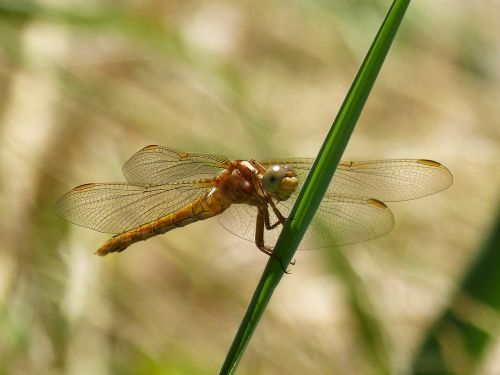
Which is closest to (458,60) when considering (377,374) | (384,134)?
(384,134)

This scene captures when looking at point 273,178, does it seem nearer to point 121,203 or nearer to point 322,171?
point 121,203

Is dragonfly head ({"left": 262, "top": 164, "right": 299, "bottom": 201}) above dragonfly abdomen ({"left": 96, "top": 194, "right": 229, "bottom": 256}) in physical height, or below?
above

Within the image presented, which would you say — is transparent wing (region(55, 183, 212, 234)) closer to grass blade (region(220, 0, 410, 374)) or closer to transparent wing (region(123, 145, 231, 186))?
transparent wing (region(123, 145, 231, 186))

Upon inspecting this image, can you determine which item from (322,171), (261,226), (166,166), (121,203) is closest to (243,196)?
(261,226)

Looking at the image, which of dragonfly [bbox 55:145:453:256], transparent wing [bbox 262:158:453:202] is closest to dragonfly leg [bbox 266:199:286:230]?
dragonfly [bbox 55:145:453:256]

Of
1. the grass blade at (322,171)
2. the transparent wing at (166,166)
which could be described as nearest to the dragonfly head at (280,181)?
the transparent wing at (166,166)

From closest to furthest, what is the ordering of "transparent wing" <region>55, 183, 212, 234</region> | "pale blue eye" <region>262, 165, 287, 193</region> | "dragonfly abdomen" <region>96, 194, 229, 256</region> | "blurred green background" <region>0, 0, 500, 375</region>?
"pale blue eye" <region>262, 165, 287, 193</region> < "transparent wing" <region>55, 183, 212, 234</region> < "dragonfly abdomen" <region>96, 194, 229, 256</region> < "blurred green background" <region>0, 0, 500, 375</region>

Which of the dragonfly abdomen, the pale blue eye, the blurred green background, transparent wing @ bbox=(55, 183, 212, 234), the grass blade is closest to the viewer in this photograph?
the grass blade

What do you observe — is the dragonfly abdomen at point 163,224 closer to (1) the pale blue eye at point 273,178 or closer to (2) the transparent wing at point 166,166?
(2) the transparent wing at point 166,166

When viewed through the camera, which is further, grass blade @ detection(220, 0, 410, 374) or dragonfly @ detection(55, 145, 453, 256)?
dragonfly @ detection(55, 145, 453, 256)

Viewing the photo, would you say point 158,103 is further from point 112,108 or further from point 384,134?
point 384,134
